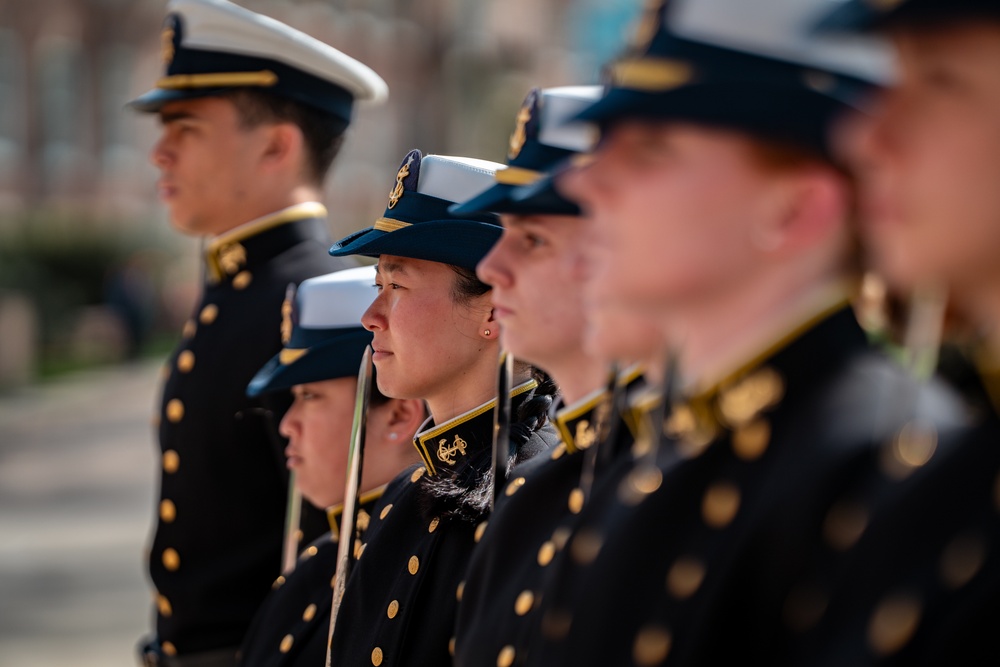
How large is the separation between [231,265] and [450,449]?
184cm

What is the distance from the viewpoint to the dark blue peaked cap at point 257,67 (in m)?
4.80

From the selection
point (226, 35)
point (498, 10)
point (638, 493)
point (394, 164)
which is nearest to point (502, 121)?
point (394, 164)

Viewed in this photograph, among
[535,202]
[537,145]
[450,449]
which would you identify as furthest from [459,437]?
[535,202]

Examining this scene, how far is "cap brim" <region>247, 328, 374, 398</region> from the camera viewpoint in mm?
Answer: 3828

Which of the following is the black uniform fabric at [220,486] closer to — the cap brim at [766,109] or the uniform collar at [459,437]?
the uniform collar at [459,437]

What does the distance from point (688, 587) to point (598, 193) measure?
0.48 meters

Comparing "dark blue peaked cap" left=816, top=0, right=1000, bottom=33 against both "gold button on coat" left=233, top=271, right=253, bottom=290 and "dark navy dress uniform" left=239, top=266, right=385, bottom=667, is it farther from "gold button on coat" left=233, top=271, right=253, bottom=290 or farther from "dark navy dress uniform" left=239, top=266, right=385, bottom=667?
"gold button on coat" left=233, top=271, right=253, bottom=290

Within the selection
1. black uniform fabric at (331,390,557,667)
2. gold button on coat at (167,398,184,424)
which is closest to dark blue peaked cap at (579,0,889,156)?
black uniform fabric at (331,390,557,667)

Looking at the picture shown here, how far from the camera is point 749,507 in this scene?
185cm

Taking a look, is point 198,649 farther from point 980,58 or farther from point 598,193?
point 980,58

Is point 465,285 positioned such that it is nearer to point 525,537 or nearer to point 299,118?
point 525,537

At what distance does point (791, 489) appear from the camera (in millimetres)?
1808

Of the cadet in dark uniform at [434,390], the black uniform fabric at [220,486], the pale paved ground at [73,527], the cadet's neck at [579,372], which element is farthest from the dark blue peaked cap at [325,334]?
the pale paved ground at [73,527]

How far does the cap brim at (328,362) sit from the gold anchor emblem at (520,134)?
1.24 metres
